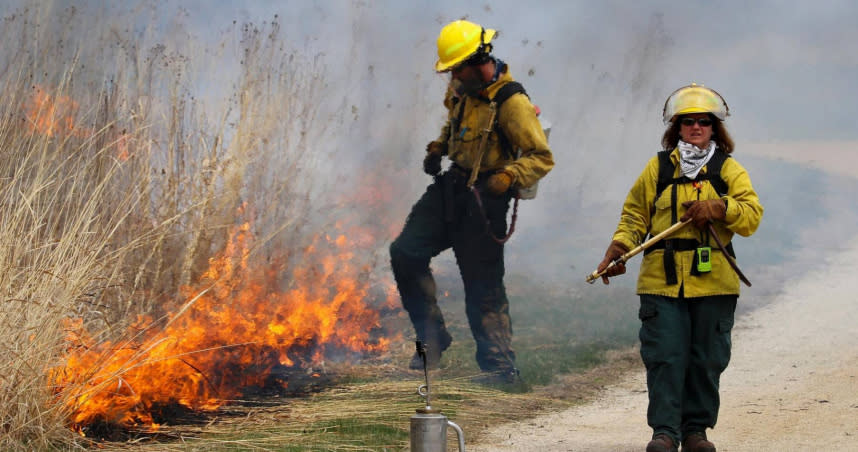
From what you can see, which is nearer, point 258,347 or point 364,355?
point 258,347

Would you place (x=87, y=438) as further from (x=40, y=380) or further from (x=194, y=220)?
(x=194, y=220)

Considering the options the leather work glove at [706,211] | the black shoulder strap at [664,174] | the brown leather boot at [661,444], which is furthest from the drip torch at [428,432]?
the black shoulder strap at [664,174]

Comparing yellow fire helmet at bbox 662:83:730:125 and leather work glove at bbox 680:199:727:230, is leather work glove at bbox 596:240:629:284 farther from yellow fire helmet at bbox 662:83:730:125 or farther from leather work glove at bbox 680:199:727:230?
yellow fire helmet at bbox 662:83:730:125

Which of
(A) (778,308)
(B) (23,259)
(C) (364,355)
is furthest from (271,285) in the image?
(A) (778,308)

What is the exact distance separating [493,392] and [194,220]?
2.49m

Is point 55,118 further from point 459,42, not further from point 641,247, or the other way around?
point 641,247

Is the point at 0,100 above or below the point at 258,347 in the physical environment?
above

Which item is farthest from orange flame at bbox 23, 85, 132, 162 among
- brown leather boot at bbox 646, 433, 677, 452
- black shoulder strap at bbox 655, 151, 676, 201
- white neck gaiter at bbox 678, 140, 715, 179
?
brown leather boot at bbox 646, 433, 677, 452

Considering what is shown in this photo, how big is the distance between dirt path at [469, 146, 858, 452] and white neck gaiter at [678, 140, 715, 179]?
4.86ft

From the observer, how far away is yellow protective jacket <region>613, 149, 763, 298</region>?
4855mm

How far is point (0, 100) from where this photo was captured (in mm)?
6414

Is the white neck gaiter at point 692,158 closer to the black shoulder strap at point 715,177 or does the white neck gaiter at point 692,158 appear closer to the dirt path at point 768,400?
the black shoulder strap at point 715,177

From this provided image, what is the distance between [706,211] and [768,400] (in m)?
2.67

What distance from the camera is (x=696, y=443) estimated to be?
4.86 metres
